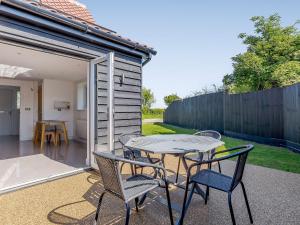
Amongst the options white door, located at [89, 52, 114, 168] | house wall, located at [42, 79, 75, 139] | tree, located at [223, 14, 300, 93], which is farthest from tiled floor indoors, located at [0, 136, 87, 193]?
tree, located at [223, 14, 300, 93]

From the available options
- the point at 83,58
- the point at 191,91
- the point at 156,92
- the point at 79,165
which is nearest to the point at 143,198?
the point at 79,165

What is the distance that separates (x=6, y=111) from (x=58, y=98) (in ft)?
9.28

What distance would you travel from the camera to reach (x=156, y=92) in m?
29.6

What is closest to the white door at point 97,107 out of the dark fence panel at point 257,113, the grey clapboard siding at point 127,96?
the grey clapboard siding at point 127,96

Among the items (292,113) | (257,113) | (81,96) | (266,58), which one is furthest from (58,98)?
(266,58)

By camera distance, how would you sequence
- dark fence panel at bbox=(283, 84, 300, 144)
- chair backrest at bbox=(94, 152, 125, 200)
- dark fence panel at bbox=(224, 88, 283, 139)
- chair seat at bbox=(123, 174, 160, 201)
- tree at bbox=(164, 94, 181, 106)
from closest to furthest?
1. chair backrest at bbox=(94, 152, 125, 200)
2. chair seat at bbox=(123, 174, 160, 201)
3. dark fence panel at bbox=(283, 84, 300, 144)
4. dark fence panel at bbox=(224, 88, 283, 139)
5. tree at bbox=(164, 94, 181, 106)

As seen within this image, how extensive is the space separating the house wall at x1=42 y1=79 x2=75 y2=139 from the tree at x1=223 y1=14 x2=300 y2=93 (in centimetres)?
859

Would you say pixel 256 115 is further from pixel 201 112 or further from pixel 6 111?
pixel 6 111

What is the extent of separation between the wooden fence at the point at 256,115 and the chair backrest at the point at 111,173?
5.24 metres

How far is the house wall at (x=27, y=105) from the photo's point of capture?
8.02 meters

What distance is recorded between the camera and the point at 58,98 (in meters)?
8.17

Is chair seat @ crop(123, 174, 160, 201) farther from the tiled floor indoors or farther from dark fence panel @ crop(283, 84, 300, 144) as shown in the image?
dark fence panel @ crop(283, 84, 300, 144)

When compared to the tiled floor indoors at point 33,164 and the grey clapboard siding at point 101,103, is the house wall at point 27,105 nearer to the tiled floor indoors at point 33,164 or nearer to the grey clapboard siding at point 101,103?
the tiled floor indoors at point 33,164

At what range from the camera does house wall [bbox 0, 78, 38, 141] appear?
8.02 m
